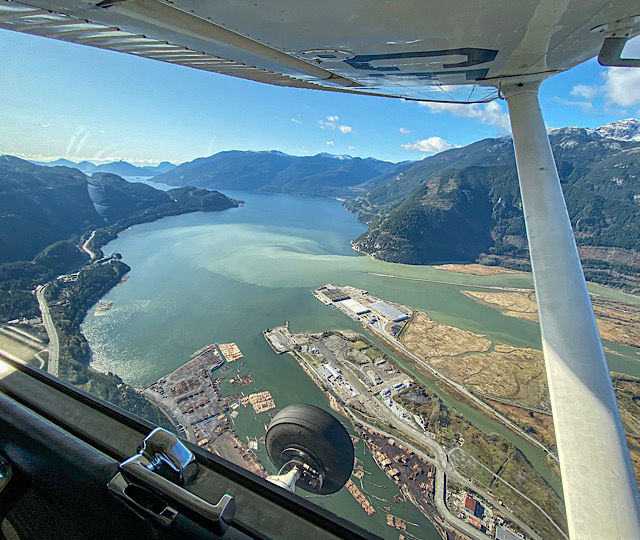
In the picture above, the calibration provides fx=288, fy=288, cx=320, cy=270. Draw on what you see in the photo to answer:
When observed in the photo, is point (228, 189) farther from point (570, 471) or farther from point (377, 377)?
point (570, 471)

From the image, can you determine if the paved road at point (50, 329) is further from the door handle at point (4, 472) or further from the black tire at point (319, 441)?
the door handle at point (4, 472)

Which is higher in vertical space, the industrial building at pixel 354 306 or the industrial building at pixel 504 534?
the industrial building at pixel 354 306

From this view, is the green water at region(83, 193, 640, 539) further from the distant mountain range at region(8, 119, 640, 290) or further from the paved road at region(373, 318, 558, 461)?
the distant mountain range at region(8, 119, 640, 290)

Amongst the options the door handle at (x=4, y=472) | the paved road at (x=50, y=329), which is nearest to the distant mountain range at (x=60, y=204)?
the paved road at (x=50, y=329)

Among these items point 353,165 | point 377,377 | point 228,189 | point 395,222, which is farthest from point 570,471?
point 353,165

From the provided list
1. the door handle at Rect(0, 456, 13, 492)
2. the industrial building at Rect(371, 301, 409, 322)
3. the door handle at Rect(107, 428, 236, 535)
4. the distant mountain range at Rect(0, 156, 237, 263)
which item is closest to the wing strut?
the door handle at Rect(107, 428, 236, 535)
